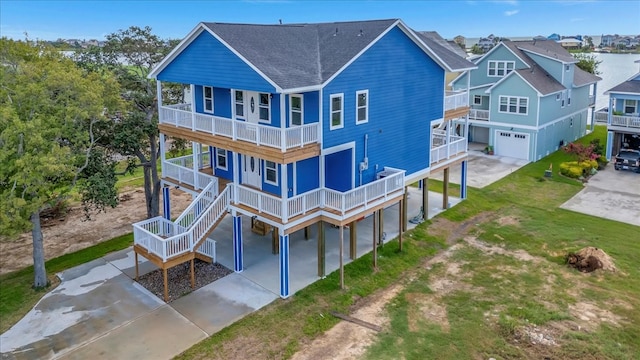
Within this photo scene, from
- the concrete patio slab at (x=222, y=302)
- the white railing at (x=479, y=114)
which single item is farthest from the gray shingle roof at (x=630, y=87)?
the concrete patio slab at (x=222, y=302)

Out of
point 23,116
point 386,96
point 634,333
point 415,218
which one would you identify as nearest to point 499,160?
point 415,218

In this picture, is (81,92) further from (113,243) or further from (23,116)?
(113,243)

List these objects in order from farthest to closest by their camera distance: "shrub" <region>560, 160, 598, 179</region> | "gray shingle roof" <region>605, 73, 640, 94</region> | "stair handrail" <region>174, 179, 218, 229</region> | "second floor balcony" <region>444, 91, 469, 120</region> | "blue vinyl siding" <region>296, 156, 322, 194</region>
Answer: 1. "gray shingle roof" <region>605, 73, 640, 94</region>
2. "shrub" <region>560, 160, 598, 179</region>
3. "second floor balcony" <region>444, 91, 469, 120</region>
4. "stair handrail" <region>174, 179, 218, 229</region>
5. "blue vinyl siding" <region>296, 156, 322, 194</region>

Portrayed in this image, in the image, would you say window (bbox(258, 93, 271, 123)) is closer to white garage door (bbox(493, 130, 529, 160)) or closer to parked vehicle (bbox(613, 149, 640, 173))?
white garage door (bbox(493, 130, 529, 160))

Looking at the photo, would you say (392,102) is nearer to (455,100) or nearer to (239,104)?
(455,100)

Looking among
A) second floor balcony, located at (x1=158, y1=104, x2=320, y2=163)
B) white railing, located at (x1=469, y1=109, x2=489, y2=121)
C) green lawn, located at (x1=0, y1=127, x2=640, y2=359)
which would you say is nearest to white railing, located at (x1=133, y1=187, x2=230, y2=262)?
second floor balcony, located at (x1=158, y1=104, x2=320, y2=163)

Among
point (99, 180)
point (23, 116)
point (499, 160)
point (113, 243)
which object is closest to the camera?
point (23, 116)

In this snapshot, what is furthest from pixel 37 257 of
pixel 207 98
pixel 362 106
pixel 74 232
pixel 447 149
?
pixel 447 149
